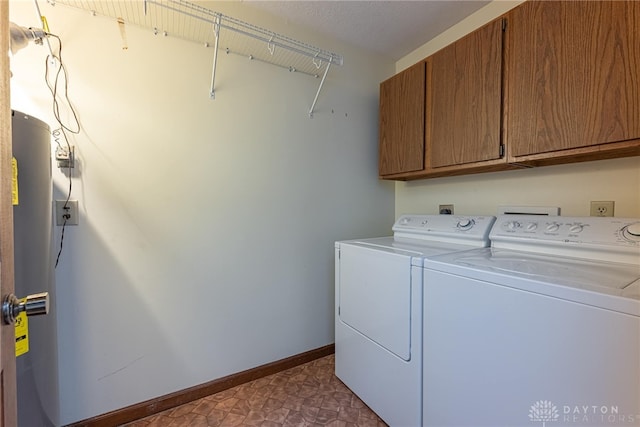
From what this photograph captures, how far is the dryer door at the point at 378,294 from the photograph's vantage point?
1.29 m

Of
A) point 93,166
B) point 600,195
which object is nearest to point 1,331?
point 93,166

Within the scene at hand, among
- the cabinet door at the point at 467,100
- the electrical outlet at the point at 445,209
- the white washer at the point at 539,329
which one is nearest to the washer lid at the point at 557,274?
the white washer at the point at 539,329

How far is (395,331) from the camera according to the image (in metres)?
1.34

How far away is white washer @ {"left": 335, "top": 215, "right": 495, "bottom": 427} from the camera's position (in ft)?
4.14

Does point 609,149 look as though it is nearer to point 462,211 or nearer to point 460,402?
point 462,211

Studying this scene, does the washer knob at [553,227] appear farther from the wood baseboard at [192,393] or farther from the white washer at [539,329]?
the wood baseboard at [192,393]

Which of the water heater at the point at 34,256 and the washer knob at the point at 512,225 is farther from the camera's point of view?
the washer knob at the point at 512,225

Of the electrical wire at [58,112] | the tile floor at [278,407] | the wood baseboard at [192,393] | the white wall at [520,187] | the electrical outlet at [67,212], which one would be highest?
the electrical wire at [58,112]

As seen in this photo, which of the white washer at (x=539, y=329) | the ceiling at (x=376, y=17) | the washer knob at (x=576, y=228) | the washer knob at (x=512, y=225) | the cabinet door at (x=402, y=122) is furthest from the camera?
the cabinet door at (x=402, y=122)

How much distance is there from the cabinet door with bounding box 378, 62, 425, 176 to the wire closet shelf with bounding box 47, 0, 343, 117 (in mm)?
539

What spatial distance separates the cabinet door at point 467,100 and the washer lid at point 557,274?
2.01 ft

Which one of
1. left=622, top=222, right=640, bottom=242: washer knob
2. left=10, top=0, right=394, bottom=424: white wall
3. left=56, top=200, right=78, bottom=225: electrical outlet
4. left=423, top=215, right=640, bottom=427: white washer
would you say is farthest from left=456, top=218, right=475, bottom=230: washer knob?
left=56, top=200, right=78, bottom=225: electrical outlet

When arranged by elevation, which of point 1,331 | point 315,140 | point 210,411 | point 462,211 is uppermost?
point 315,140

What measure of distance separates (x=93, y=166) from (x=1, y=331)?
1138 mm
